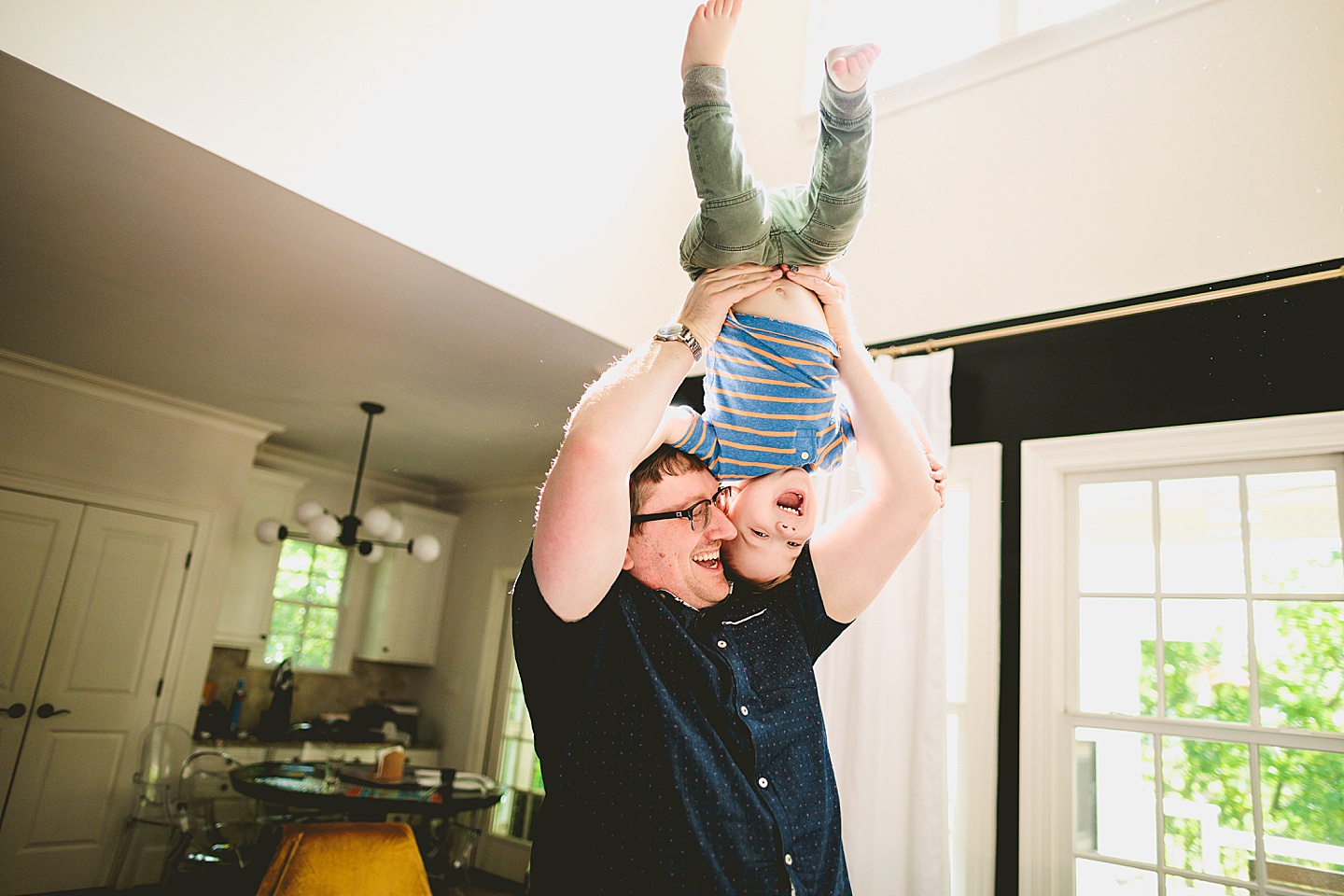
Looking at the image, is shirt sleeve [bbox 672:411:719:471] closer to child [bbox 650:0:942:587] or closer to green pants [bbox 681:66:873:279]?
child [bbox 650:0:942:587]

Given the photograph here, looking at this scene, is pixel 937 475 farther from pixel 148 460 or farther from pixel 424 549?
pixel 148 460

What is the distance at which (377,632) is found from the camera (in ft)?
20.7

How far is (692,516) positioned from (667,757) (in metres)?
0.36

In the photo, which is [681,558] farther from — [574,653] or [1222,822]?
[1222,822]

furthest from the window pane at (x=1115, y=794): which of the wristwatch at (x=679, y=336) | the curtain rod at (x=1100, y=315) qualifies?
the wristwatch at (x=679, y=336)

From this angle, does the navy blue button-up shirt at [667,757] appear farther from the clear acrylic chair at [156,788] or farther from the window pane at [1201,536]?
the clear acrylic chair at [156,788]

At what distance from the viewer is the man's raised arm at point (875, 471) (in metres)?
1.43

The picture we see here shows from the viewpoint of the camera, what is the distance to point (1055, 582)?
3.05 meters

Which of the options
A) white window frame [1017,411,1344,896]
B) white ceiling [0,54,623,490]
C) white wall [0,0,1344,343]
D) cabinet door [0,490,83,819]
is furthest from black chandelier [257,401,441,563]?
white window frame [1017,411,1344,896]

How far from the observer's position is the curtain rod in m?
2.60

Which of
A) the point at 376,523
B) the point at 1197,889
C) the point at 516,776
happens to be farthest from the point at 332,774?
the point at 1197,889

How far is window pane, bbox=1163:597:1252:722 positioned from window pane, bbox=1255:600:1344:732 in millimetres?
55

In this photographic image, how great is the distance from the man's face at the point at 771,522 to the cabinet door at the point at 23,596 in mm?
4756

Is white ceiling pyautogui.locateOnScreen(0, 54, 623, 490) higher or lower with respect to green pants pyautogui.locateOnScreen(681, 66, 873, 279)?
higher
